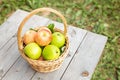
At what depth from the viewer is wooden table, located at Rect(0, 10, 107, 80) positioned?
164 cm

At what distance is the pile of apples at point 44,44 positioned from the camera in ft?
4.85

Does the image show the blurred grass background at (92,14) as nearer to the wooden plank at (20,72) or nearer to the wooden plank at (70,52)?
the wooden plank at (70,52)

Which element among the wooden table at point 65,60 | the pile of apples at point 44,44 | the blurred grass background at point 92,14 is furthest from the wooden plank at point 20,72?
the blurred grass background at point 92,14

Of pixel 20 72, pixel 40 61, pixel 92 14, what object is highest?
pixel 40 61

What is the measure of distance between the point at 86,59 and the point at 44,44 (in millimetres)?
412

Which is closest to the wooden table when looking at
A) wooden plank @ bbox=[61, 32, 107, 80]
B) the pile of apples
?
wooden plank @ bbox=[61, 32, 107, 80]

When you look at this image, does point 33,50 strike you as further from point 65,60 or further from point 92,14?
point 92,14

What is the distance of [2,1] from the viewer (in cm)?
318

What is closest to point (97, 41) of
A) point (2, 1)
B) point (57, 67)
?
point (57, 67)

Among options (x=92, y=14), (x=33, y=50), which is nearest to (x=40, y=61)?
(x=33, y=50)

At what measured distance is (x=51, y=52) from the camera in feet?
4.83

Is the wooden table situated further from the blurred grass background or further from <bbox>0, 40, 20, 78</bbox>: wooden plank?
the blurred grass background

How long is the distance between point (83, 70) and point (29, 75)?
39cm

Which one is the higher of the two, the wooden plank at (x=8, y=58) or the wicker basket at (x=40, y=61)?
the wicker basket at (x=40, y=61)
